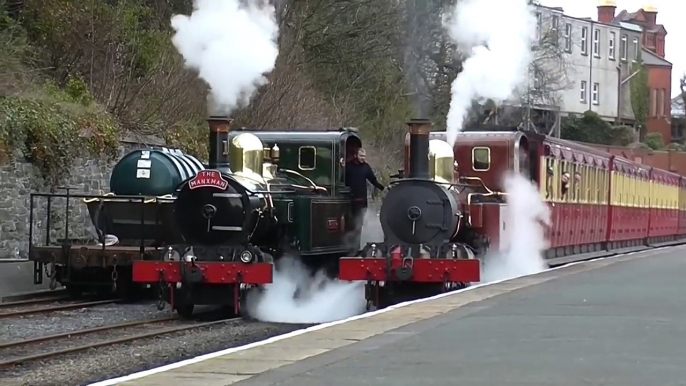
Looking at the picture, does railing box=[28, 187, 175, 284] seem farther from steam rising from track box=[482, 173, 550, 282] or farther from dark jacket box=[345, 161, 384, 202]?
steam rising from track box=[482, 173, 550, 282]

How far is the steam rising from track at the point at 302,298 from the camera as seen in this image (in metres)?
15.6

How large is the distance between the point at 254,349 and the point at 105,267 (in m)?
7.85

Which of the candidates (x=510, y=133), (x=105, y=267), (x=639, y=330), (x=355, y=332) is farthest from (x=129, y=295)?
(x=639, y=330)

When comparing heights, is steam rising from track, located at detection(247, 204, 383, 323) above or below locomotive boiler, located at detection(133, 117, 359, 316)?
below

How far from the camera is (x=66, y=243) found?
1742 cm

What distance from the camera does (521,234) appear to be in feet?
62.6

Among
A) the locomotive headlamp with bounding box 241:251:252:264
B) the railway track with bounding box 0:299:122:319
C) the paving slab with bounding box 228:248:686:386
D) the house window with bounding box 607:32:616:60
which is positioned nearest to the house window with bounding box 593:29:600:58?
the house window with bounding box 607:32:616:60

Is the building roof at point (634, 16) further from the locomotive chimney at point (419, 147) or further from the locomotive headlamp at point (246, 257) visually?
the locomotive headlamp at point (246, 257)

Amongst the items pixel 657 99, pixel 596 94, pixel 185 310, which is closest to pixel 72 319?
pixel 185 310

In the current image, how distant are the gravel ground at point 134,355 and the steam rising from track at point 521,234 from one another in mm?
4301

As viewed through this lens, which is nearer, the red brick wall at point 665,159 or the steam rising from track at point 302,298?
the steam rising from track at point 302,298

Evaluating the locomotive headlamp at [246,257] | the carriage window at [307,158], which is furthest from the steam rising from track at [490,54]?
the locomotive headlamp at [246,257]

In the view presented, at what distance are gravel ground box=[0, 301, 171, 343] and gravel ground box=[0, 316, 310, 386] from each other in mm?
165

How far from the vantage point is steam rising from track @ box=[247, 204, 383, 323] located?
51.3 feet
